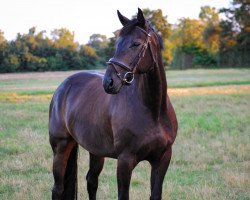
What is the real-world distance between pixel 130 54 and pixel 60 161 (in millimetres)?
1987

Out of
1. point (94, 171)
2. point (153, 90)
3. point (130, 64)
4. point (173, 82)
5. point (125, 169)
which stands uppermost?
point (130, 64)

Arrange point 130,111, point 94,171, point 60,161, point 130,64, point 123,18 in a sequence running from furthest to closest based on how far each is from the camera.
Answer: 1. point 94,171
2. point 60,161
3. point 130,111
4. point 123,18
5. point 130,64

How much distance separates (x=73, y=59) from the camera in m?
59.3

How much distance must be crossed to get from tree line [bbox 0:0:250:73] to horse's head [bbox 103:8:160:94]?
47.4 meters

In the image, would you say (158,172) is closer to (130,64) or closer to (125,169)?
(125,169)

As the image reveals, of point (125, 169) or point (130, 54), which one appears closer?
point (130, 54)

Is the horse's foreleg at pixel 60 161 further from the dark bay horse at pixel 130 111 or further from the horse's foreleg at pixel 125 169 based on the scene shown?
the horse's foreleg at pixel 125 169

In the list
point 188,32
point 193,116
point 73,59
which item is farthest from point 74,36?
point 193,116

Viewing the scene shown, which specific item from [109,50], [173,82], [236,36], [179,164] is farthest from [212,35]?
[179,164]

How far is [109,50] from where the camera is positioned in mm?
61344

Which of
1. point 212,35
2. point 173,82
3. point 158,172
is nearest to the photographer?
point 158,172

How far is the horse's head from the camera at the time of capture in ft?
10.00

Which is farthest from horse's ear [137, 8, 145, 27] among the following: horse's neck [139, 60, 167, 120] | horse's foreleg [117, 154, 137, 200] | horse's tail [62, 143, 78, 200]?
horse's tail [62, 143, 78, 200]

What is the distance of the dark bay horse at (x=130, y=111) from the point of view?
3.13m
